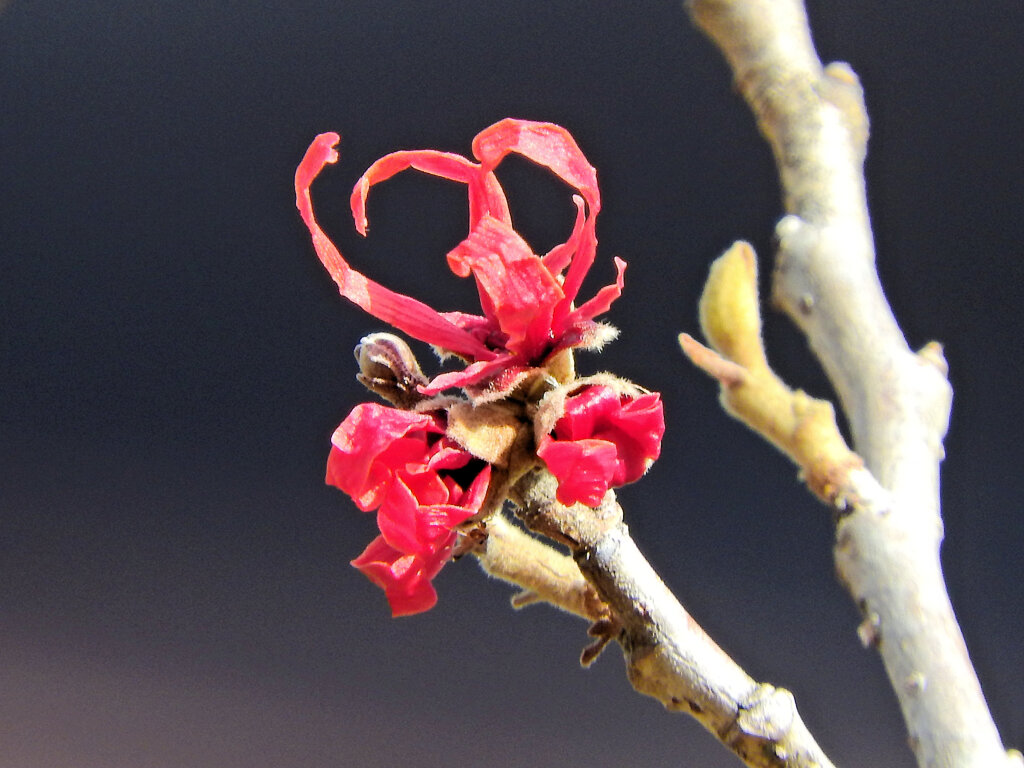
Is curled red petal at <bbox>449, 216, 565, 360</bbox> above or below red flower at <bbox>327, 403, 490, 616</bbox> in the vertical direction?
above

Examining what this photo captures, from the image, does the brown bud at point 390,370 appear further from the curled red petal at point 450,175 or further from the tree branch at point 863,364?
the tree branch at point 863,364

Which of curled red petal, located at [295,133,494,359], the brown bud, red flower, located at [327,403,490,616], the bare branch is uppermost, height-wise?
curled red petal, located at [295,133,494,359]

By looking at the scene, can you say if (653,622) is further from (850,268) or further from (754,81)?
(754,81)

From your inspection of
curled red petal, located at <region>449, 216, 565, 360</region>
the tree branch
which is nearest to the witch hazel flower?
curled red petal, located at <region>449, 216, 565, 360</region>

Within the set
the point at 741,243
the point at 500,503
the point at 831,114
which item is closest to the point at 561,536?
the point at 500,503

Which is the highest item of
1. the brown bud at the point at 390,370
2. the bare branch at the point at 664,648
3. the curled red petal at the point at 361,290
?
the curled red petal at the point at 361,290

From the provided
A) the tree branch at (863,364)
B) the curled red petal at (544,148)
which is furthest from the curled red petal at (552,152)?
the tree branch at (863,364)

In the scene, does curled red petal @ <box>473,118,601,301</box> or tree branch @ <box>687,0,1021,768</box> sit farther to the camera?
tree branch @ <box>687,0,1021,768</box>

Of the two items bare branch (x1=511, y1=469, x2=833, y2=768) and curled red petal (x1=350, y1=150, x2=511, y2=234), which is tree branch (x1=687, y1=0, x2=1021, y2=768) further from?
curled red petal (x1=350, y1=150, x2=511, y2=234)
